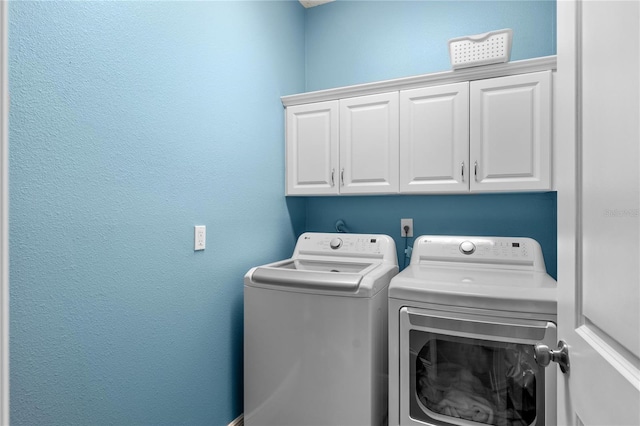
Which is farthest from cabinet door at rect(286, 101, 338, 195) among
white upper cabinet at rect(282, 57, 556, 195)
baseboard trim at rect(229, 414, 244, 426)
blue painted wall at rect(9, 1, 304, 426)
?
baseboard trim at rect(229, 414, 244, 426)

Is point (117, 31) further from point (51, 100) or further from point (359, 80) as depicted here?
point (359, 80)

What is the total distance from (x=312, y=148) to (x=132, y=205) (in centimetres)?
126

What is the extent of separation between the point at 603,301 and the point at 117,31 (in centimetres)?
161

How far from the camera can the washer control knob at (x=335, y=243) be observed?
222cm

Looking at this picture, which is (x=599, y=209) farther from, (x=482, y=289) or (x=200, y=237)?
(x=200, y=237)

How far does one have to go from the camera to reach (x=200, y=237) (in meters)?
1.65

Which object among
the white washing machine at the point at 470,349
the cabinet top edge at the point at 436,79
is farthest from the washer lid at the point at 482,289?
the cabinet top edge at the point at 436,79

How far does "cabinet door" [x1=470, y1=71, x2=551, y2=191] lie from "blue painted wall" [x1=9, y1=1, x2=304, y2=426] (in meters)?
1.26

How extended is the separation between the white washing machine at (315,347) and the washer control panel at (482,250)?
1.23 ft

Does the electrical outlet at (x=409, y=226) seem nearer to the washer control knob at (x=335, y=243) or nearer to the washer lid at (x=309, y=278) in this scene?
the washer control knob at (x=335, y=243)

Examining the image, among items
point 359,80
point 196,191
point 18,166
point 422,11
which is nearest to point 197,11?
point 196,191

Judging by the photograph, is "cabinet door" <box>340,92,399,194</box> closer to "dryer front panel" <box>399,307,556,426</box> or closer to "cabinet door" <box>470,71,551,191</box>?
"cabinet door" <box>470,71,551,191</box>

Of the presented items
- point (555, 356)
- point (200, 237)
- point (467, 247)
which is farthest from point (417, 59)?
point (555, 356)

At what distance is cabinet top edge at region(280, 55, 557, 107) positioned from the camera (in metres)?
1.76
